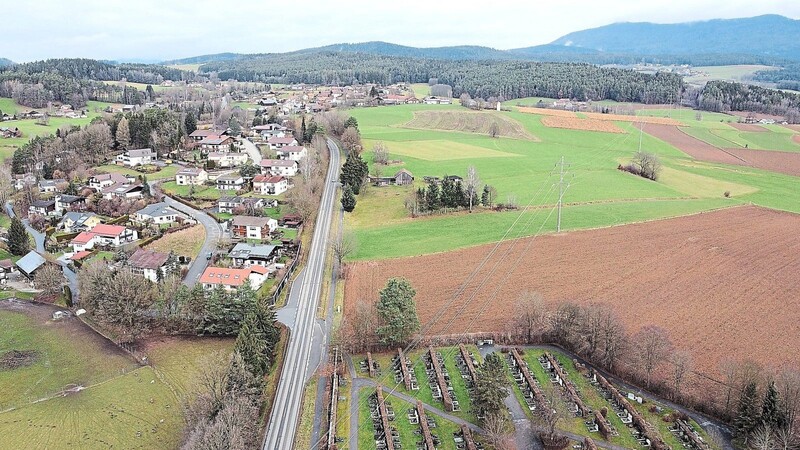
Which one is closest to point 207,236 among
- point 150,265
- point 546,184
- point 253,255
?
point 150,265

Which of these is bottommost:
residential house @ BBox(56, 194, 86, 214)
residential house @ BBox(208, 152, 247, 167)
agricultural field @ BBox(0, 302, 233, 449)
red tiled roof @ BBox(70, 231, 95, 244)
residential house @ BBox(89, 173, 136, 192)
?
agricultural field @ BBox(0, 302, 233, 449)

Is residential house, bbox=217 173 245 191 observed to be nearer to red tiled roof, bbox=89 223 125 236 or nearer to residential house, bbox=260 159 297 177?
residential house, bbox=260 159 297 177

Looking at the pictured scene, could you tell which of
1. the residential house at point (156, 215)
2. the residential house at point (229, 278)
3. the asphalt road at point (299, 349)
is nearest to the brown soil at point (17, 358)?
the residential house at point (229, 278)

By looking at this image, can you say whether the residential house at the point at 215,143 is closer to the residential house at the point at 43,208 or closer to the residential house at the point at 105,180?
the residential house at the point at 105,180

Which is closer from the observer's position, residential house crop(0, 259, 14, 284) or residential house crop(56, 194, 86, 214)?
residential house crop(0, 259, 14, 284)

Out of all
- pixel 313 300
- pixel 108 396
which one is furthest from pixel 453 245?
pixel 108 396

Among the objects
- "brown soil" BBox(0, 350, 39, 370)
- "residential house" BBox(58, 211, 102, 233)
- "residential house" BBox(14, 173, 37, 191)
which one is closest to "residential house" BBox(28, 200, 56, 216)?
"residential house" BBox(58, 211, 102, 233)

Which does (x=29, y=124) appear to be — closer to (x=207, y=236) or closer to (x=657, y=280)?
(x=207, y=236)
